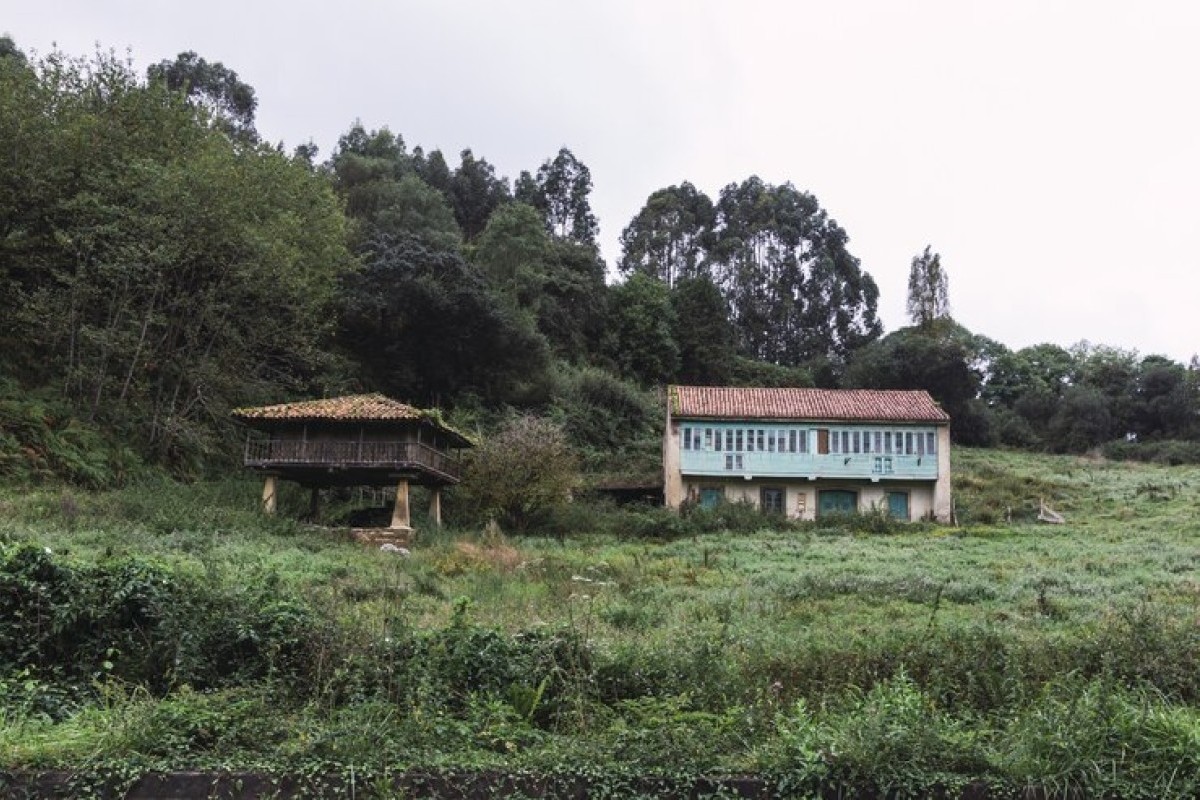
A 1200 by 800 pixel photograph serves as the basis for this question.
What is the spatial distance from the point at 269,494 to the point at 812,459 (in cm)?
2037

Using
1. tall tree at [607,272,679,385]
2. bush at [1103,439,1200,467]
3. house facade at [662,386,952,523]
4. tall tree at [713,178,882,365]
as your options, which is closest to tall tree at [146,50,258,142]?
tall tree at [607,272,679,385]

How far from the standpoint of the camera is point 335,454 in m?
28.2

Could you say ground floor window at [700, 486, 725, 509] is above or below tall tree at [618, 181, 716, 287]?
below

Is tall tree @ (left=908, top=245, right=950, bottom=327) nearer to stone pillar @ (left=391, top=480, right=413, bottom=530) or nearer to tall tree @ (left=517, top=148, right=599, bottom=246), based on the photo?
tall tree @ (left=517, top=148, right=599, bottom=246)

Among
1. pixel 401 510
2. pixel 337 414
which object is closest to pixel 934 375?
pixel 401 510

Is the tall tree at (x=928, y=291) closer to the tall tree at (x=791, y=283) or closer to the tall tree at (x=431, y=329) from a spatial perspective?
the tall tree at (x=791, y=283)

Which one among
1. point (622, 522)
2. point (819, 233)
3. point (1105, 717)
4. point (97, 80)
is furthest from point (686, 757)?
point (819, 233)

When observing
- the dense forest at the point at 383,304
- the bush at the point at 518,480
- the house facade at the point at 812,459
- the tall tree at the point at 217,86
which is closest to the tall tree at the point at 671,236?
the dense forest at the point at 383,304

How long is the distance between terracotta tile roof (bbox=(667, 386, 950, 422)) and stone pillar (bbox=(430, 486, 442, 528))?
1101 centimetres

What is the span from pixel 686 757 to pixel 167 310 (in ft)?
95.1

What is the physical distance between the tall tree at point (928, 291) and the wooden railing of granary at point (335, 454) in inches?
2202

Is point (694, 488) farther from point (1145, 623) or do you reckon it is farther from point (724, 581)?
point (1145, 623)

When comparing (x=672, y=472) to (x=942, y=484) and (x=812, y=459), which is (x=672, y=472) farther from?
(x=942, y=484)

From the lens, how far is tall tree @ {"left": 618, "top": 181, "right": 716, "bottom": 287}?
254 ft
